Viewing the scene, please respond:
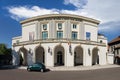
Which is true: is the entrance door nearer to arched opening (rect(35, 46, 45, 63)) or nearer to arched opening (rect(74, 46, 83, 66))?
arched opening (rect(74, 46, 83, 66))

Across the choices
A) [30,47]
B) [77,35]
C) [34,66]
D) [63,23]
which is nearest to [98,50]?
[77,35]

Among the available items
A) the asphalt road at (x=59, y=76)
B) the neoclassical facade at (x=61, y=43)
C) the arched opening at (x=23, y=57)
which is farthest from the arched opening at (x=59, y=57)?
the asphalt road at (x=59, y=76)

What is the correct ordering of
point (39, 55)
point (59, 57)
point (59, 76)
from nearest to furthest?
point (59, 76) → point (59, 57) → point (39, 55)

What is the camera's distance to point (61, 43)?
50.9 metres

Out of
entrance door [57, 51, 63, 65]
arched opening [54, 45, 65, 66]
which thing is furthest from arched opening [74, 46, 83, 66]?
entrance door [57, 51, 63, 65]

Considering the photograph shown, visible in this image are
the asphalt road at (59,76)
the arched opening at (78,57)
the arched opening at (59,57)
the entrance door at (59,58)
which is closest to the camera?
the asphalt road at (59,76)

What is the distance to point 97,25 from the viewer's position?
2452 inches

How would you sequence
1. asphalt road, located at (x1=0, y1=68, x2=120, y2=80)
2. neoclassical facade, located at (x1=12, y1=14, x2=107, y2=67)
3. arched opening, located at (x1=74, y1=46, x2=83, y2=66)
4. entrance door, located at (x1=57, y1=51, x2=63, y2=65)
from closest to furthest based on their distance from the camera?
asphalt road, located at (x1=0, y1=68, x2=120, y2=80) < neoclassical facade, located at (x1=12, y1=14, x2=107, y2=67) < entrance door, located at (x1=57, y1=51, x2=63, y2=65) < arched opening, located at (x1=74, y1=46, x2=83, y2=66)

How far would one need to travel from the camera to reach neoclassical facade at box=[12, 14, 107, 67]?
50.8 meters

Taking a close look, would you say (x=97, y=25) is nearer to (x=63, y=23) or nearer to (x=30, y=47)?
(x=63, y=23)

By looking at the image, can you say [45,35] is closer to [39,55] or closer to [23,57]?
[39,55]

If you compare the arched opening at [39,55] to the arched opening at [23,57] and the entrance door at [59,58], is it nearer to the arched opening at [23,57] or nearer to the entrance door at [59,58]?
the entrance door at [59,58]

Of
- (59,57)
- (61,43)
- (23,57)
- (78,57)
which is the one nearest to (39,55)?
(59,57)

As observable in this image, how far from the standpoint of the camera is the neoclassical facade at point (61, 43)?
5081 cm
